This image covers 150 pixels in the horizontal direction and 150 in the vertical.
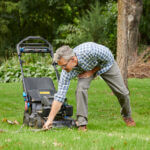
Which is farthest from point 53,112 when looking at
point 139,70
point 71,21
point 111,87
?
point 71,21

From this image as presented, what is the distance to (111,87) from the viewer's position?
19.1 ft

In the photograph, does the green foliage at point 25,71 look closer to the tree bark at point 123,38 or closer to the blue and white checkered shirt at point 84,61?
the tree bark at point 123,38

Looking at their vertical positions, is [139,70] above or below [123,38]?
below

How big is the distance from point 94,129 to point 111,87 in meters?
0.74

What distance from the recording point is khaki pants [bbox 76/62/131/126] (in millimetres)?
5441

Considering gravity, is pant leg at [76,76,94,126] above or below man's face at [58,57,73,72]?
below

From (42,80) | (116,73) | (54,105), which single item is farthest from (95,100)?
(54,105)

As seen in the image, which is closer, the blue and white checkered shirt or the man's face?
the man's face

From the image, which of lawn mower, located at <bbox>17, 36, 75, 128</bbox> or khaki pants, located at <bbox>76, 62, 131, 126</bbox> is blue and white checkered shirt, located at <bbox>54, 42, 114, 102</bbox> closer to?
khaki pants, located at <bbox>76, 62, 131, 126</bbox>

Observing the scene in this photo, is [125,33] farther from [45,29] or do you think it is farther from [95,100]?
[45,29]

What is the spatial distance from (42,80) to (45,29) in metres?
21.2

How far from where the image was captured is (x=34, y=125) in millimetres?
5820

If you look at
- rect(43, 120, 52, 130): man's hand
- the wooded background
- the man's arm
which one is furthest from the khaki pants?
the wooded background

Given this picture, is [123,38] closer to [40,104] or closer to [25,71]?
[40,104]
